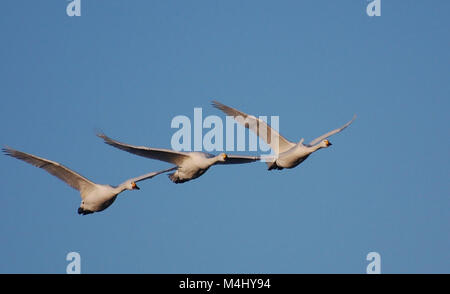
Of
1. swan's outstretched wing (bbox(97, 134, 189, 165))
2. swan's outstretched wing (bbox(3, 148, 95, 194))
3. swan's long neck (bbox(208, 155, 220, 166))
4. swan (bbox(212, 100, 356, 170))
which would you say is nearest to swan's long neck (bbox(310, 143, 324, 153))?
swan (bbox(212, 100, 356, 170))

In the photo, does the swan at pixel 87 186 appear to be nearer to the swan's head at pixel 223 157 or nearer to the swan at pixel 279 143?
the swan's head at pixel 223 157

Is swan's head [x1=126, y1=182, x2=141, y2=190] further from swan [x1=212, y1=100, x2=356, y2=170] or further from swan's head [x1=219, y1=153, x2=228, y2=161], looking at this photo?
swan [x1=212, y1=100, x2=356, y2=170]

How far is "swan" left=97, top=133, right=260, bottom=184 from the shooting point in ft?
192

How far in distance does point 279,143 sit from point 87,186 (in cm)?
946

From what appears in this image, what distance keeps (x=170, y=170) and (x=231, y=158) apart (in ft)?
9.20

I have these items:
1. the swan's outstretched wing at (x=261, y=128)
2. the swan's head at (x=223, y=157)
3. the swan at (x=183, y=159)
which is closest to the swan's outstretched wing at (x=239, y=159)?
the swan at (x=183, y=159)

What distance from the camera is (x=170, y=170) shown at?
59688 millimetres

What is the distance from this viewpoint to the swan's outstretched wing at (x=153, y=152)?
5806 cm

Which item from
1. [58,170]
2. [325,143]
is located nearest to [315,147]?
[325,143]

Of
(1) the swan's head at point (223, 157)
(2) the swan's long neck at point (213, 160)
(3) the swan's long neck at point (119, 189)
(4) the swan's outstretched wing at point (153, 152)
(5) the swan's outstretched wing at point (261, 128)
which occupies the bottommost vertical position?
(3) the swan's long neck at point (119, 189)

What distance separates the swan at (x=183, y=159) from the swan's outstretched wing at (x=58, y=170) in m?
2.27

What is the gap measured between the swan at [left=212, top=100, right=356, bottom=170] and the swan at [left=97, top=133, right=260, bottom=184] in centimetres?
221
